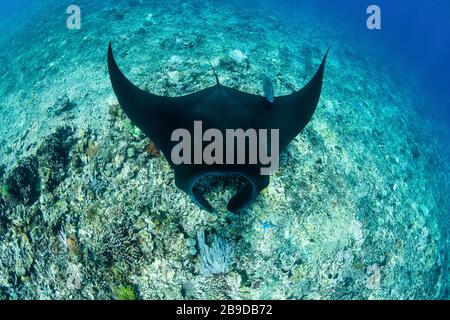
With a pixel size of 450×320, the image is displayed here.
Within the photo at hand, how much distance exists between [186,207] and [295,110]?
6.39 feet

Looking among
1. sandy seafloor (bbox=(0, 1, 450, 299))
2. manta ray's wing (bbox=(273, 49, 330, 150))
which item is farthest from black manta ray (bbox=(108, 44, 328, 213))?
sandy seafloor (bbox=(0, 1, 450, 299))

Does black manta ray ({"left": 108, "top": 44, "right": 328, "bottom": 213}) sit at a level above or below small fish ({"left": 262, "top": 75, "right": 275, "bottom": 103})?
below

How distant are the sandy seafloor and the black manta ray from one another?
0.88 m

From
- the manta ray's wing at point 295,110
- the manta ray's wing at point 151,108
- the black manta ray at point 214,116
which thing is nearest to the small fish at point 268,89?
the black manta ray at point 214,116

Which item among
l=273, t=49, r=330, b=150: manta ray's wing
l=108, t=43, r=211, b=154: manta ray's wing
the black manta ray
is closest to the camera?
the black manta ray

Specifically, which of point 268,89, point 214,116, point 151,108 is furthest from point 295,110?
point 151,108

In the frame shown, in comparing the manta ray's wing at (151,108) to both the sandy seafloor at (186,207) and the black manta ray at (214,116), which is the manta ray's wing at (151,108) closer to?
the black manta ray at (214,116)

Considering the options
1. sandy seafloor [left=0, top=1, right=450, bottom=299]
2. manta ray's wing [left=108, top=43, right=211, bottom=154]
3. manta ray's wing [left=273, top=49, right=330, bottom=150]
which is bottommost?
sandy seafloor [left=0, top=1, right=450, bottom=299]

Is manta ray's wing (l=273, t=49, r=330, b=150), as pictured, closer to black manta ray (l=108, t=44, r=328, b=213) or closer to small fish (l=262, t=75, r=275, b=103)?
black manta ray (l=108, t=44, r=328, b=213)

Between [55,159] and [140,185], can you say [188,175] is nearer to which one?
[140,185]

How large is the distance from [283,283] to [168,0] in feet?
38.4

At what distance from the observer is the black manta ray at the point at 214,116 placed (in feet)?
10.7

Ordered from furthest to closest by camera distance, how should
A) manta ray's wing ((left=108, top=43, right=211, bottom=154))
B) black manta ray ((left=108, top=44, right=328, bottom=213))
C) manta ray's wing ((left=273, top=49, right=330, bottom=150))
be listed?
manta ray's wing ((left=273, top=49, right=330, bottom=150)) → manta ray's wing ((left=108, top=43, right=211, bottom=154)) → black manta ray ((left=108, top=44, right=328, bottom=213))

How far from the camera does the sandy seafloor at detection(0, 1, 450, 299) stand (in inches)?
161
